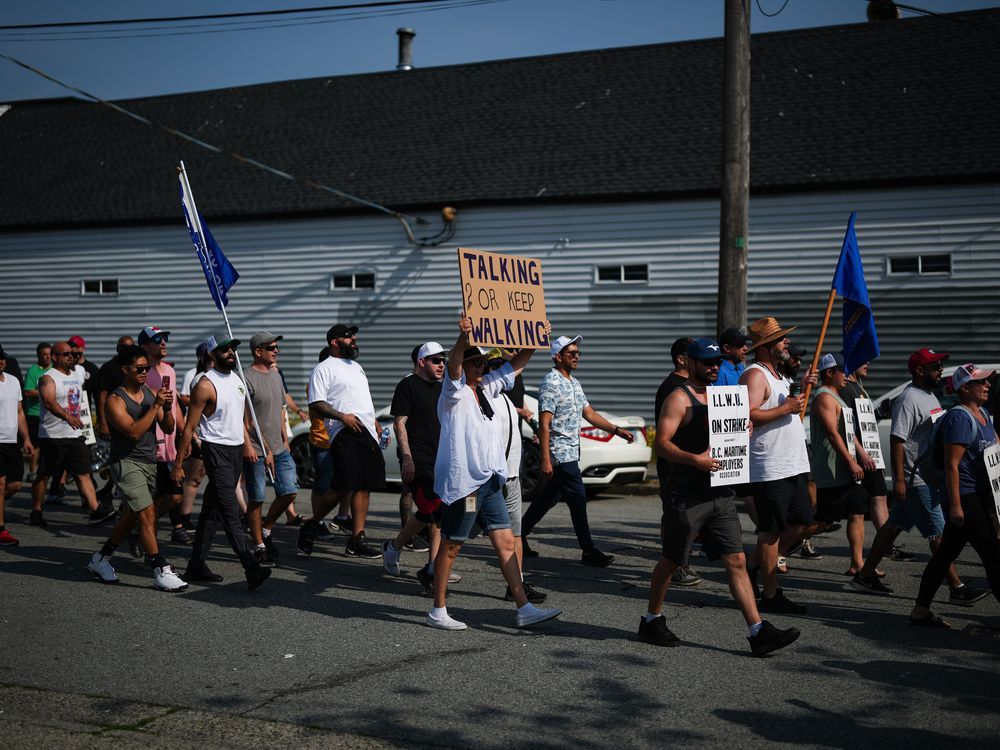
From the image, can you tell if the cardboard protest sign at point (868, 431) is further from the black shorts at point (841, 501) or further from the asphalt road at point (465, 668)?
the asphalt road at point (465, 668)

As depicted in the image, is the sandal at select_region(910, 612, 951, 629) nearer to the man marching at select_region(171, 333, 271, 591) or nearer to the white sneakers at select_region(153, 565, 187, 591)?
the man marching at select_region(171, 333, 271, 591)

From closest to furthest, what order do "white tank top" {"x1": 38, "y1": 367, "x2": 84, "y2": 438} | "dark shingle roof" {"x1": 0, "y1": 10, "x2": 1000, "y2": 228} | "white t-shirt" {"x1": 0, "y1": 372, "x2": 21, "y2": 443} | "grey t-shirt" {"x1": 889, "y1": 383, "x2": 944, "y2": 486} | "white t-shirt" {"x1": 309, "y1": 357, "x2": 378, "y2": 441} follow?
"grey t-shirt" {"x1": 889, "y1": 383, "x2": 944, "y2": 486} → "white t-shirt" {"x1": 309, "y1": 357, "x2": 378, "y2": 441} → "white t-shirt" {"x1": 0, "y1": 372, "x2": 21, "y2": 443} → "white tank top" {"x1": 38, "y1": 367, "x2": 84, "y2": 438} → "dark shingle roof" {"x1": 0, "y1": 10, "x2": 1000, "y2": 228}

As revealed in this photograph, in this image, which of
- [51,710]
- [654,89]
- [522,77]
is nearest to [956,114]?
[654,89]

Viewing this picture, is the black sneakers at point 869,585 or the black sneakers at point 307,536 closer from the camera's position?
the black sneakers at point 869,585

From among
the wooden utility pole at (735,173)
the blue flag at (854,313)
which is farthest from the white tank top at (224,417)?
the wooden utility pole at (735,173)

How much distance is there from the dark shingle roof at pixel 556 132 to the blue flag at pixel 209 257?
9847 millimetres

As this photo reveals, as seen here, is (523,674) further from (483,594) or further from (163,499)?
(163,499)

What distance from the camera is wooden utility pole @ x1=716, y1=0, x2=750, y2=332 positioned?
11.9m

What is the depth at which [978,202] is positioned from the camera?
1736 centimetres

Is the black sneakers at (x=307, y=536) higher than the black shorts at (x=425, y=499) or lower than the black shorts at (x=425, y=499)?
lower

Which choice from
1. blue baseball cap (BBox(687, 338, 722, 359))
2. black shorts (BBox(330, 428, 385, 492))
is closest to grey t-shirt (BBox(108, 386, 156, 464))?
black shorts (BBox(330, 428, 385, 492))

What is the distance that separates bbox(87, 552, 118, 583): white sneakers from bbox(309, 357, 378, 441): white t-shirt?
2124mm

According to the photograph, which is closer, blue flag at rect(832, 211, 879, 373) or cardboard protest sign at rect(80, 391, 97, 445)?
blue flag at rect(832, 211, 879, 373)

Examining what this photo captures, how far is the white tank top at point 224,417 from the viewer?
8.50 meters
